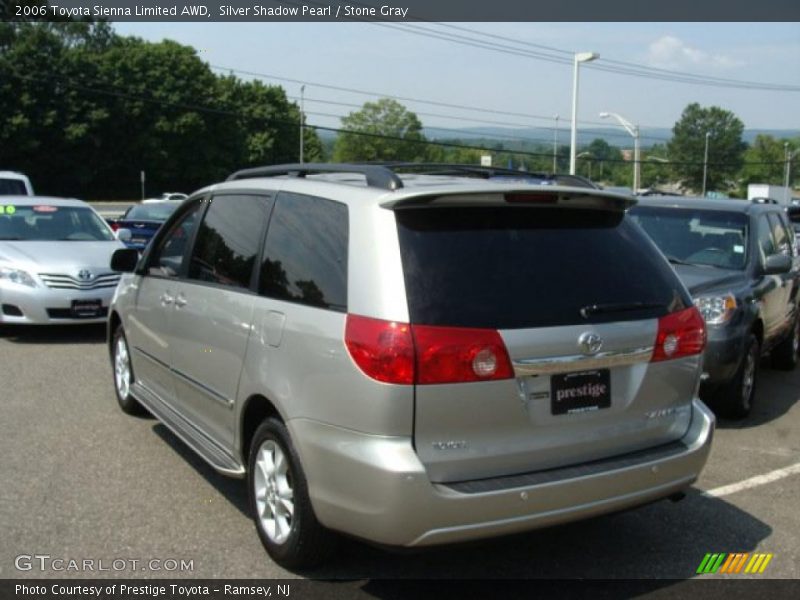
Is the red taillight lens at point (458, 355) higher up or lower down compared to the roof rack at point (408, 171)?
lower down

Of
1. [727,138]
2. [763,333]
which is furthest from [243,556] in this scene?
[727,138]

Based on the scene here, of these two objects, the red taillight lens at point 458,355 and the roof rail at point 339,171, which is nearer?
the red taillight lens at point 458,355

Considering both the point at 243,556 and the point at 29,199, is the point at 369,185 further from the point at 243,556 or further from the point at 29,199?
the point at 29,199

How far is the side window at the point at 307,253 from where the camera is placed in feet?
11.6

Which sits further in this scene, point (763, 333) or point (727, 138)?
point (727, 138)

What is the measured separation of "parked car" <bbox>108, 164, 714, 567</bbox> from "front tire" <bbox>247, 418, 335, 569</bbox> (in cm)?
1

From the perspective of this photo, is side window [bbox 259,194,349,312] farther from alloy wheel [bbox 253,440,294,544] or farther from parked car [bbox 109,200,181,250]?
parked car [bbox 109,200,181,250]

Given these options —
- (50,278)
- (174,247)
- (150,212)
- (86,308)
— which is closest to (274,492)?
(174,247)

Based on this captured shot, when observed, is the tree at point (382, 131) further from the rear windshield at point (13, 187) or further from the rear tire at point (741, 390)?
the rear tire at point (741, 390)

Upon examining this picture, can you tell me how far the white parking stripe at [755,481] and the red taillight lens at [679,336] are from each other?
149 centimetres

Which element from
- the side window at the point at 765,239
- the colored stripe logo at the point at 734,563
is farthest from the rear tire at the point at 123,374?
the side window at the point at 765,239

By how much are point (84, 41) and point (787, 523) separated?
97293mm

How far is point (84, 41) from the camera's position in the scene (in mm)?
89562

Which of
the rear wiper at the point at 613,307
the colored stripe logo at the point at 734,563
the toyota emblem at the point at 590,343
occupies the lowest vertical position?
the colored stripe logo at the point at 734,563
